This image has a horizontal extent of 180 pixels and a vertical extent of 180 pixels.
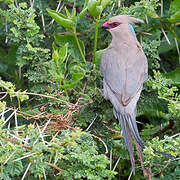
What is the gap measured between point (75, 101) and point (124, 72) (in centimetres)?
44

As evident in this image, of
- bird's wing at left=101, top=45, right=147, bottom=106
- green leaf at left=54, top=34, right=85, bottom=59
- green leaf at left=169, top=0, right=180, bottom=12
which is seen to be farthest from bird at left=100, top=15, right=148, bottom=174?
green leaf at left=169, top=0, right=180, bottom=12

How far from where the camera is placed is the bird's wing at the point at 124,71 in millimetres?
2777

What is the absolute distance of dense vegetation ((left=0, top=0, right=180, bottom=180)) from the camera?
2027mm

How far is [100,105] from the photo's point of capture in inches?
107

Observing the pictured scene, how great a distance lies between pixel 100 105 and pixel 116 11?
886 mm

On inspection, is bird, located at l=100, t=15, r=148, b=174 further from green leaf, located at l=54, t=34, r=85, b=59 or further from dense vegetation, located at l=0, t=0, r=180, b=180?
green leaf, located at l=54, t=34, r=85, b=59

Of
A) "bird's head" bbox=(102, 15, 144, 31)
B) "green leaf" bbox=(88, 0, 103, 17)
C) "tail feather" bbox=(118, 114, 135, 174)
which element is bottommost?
"tail feather" bbox=(118, 114, 135, 174)

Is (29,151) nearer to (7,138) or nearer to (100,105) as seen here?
(7,138)

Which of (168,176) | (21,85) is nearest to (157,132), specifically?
(168,176)

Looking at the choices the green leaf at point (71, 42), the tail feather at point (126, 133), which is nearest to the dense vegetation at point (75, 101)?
the green leaf at point (71, 42)

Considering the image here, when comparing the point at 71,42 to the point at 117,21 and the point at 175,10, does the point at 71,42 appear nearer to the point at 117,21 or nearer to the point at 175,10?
the point at 117,21

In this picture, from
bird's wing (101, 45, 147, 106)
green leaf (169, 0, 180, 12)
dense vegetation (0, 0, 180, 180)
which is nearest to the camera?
dense vegetation (0, 0, 180, 180)

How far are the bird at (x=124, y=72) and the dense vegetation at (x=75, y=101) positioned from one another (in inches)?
2.9

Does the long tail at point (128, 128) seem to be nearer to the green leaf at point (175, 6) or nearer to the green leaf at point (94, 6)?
the green leaf at point (94, 6)
